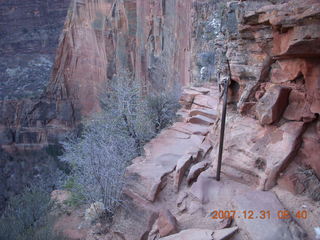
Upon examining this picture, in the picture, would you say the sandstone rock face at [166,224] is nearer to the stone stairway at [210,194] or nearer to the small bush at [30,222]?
the stone stairway at [210,194]

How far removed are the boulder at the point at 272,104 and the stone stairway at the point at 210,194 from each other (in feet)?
0.56

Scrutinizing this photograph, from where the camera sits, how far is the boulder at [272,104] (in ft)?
9.73

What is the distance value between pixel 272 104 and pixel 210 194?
1.30 m

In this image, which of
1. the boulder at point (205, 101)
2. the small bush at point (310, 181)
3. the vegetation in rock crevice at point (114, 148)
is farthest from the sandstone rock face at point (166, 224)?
the boulder at point (205, 101)

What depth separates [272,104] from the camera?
302 cm

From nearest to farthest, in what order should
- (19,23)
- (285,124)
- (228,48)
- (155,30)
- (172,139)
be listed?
(285,124) < (228,48) < (172,139) < (155,30) < (19,23)

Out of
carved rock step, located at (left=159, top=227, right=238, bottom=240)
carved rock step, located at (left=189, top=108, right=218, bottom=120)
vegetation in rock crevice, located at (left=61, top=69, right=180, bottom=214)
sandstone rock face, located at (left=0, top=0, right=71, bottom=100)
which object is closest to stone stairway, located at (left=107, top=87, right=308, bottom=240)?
carved rock step, located at (left=159, top=227, right=238, bottom=240)

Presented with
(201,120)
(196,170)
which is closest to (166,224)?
(196,170)

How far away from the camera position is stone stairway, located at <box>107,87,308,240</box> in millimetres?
2492

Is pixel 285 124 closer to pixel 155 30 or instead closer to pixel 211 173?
pixel 211 173

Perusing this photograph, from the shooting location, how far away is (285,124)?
3.00 metres

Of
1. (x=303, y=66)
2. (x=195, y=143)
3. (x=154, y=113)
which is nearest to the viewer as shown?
(x=303, y=66)

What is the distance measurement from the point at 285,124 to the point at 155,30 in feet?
47.3

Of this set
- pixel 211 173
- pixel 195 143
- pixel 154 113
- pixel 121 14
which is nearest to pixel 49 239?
pixel 211 173
